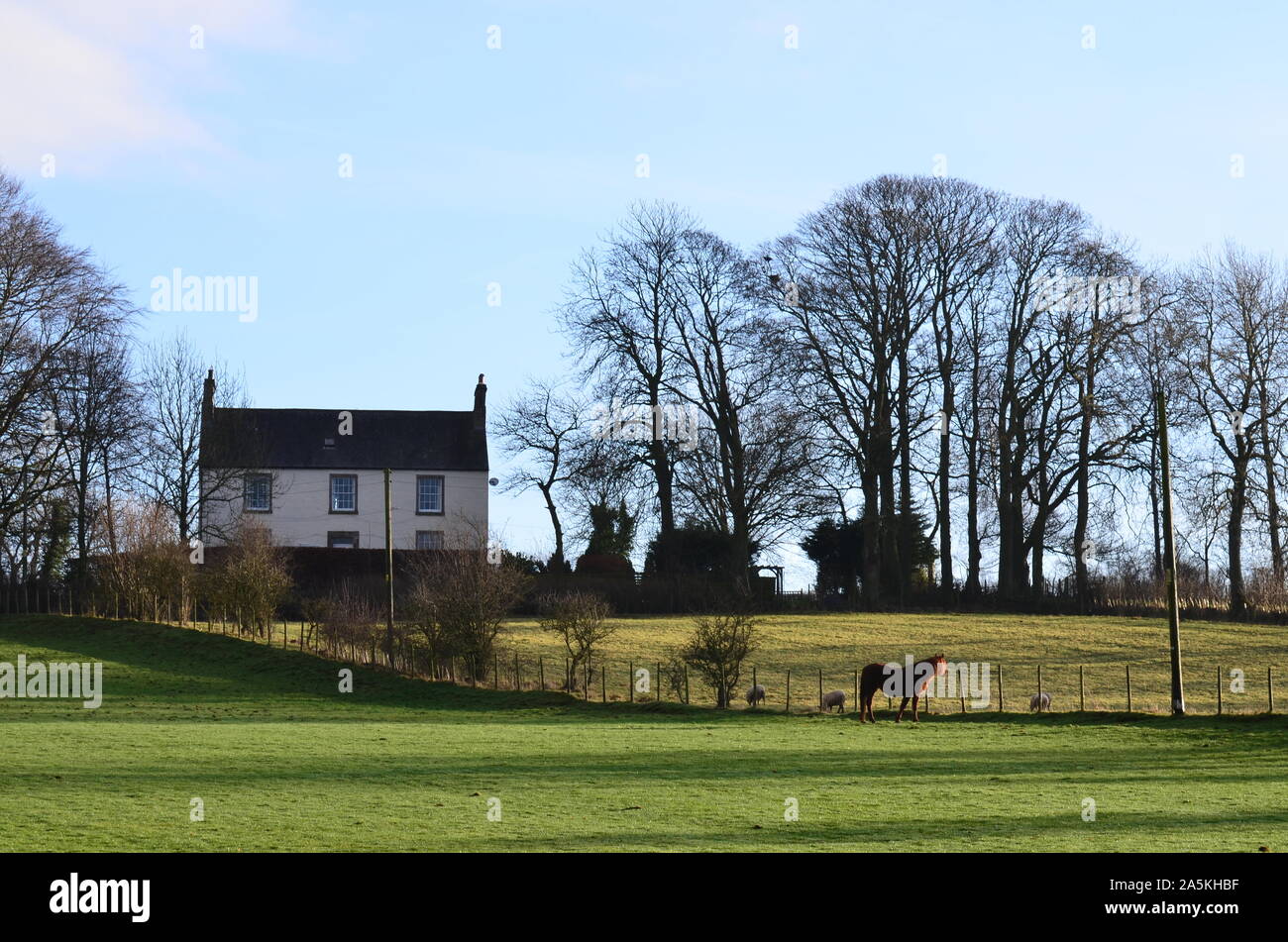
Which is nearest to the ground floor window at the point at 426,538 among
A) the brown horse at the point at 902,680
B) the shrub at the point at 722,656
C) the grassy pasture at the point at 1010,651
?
the grassy pasture at the point at 1010,651

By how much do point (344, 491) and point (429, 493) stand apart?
4.01 meters

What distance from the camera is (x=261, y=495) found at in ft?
213

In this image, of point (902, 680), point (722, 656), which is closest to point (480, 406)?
point (722, 656)

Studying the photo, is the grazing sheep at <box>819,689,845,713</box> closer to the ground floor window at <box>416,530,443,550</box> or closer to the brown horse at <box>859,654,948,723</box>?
the brown horse at <box>859,654,948,723</box>

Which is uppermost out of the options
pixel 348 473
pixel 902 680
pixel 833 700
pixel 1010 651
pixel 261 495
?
pixel 348 473

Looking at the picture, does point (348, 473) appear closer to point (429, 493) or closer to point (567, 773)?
point (429, 493)

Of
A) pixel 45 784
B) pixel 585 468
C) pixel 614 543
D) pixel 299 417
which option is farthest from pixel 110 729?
pixel 299 417

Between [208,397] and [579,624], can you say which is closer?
[579,624]

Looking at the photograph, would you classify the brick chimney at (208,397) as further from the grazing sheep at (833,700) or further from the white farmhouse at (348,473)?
the grazing sheep at (833,700)

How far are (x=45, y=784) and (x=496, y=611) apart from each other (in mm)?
21792

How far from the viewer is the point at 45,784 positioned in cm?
1797

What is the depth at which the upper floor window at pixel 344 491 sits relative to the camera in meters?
65.9

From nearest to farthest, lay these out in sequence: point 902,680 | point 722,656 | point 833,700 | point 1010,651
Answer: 1. point 902,680
2. point 833,700
3. point 722,656
4. point 1010,651
